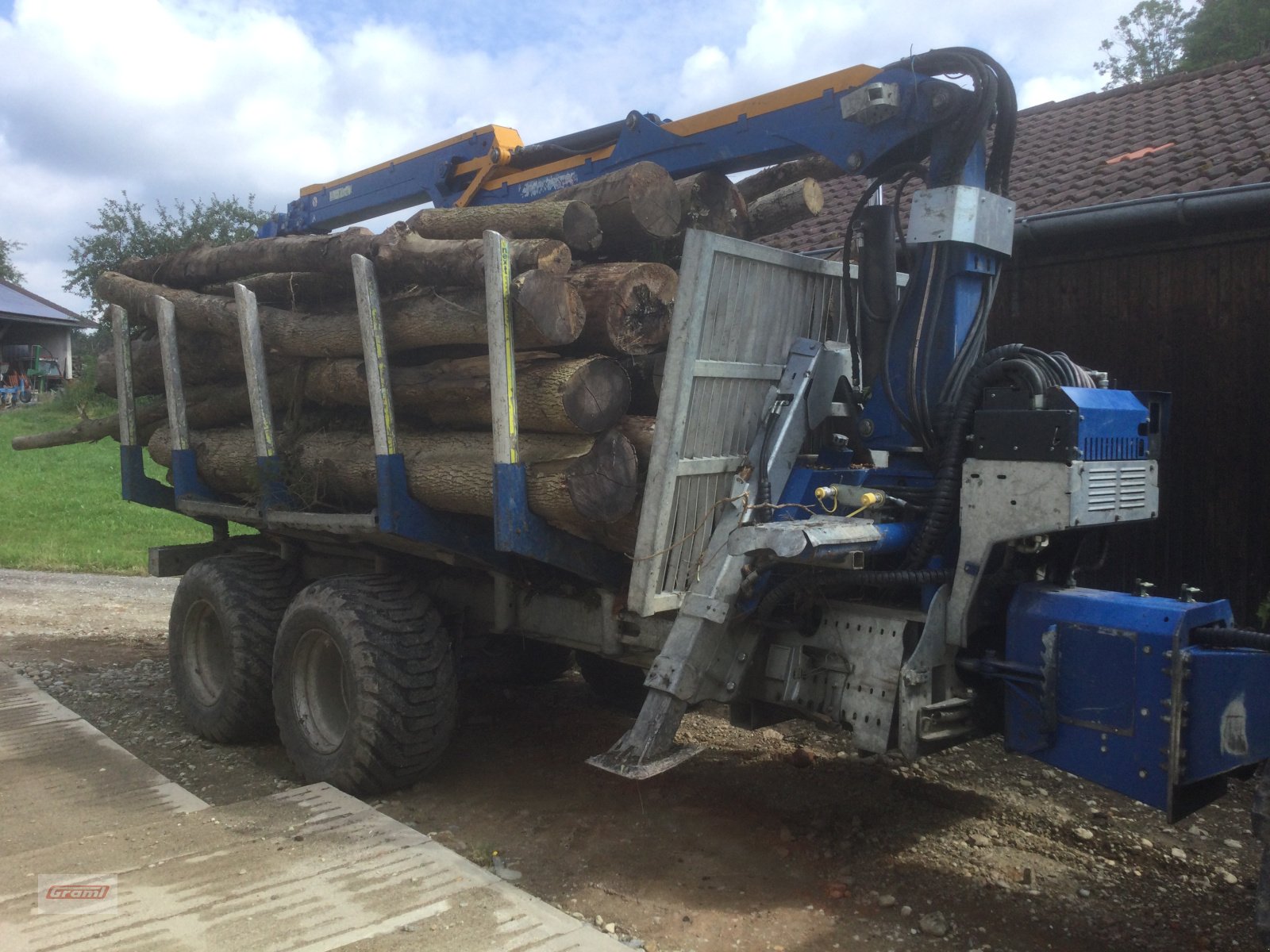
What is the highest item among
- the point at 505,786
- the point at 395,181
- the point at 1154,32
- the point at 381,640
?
the point at 1154,32

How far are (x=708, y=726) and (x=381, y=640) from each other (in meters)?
2.08

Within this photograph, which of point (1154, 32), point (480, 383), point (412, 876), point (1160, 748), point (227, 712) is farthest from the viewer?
point (1154, 32)

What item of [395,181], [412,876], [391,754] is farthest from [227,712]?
[395,181]

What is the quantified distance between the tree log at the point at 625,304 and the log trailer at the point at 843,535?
0.39m

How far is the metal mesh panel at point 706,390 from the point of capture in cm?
432

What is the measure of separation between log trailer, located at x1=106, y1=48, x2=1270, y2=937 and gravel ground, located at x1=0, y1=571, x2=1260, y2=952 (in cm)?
48

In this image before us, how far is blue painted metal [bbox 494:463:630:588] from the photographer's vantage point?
458 centimetres

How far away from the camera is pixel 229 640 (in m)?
6.14

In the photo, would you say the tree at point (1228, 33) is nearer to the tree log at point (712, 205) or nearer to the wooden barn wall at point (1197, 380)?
the wooden barn wall at point (1197, 380)

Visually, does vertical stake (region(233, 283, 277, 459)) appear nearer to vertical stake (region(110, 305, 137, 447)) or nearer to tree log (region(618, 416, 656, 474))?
vertical stake (region(110, 305, 137, 447))

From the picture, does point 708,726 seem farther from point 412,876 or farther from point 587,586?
point 412,876

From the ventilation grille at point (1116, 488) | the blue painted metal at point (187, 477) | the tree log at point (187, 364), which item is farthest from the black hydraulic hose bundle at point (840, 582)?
the blue painted metal at point (187, 477)

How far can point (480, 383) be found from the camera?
4910 mm

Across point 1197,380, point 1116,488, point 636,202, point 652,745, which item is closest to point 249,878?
point 652,745
